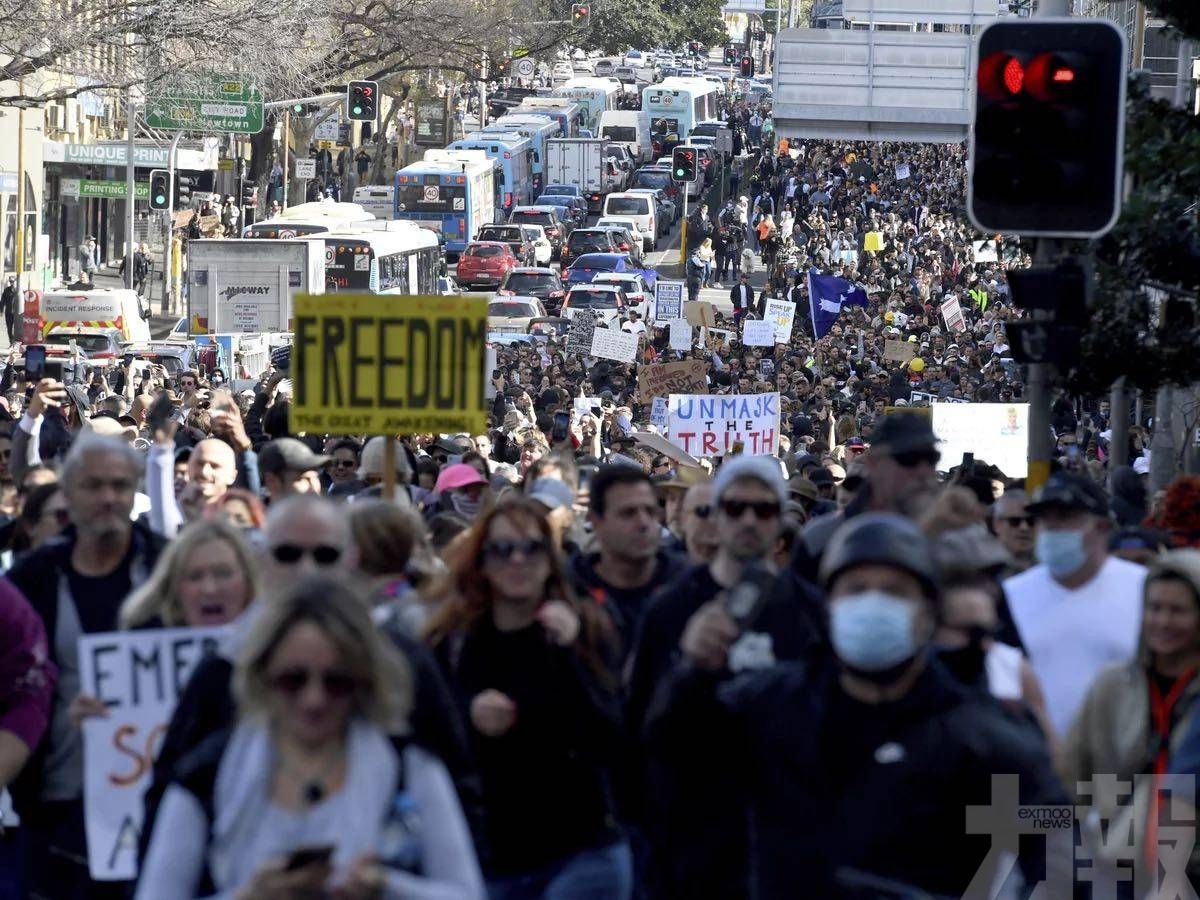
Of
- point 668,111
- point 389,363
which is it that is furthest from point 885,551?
point 668,111

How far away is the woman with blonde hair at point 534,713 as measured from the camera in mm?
5707

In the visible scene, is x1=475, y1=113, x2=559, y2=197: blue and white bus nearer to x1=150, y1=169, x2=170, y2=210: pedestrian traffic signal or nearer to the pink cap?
x1=150, y1=169, x2=170, y2=210: pedestrian traffic signal

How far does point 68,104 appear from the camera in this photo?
64.1 metres

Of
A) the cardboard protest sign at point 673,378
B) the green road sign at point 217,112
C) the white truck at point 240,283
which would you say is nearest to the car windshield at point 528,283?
the white truck at point 240,283

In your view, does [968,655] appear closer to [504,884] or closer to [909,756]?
[909,756]

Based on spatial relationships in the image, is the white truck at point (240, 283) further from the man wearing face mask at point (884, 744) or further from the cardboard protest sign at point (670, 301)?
the man wearing face mask at point (884, 744)

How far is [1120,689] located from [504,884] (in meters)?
1.56

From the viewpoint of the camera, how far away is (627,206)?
224 ft

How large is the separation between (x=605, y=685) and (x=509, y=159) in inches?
2596

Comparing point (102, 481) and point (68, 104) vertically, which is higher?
point (68, 104)

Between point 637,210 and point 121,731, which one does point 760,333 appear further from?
point 637,210

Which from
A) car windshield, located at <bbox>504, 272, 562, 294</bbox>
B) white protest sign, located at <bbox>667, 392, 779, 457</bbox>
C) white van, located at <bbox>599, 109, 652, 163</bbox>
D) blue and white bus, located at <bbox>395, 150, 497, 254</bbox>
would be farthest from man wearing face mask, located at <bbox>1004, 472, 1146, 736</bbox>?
white van, located at <bbox>599, 109, 652, 163</bbox>

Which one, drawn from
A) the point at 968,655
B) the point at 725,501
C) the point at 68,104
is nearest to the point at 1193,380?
the point at 725,501

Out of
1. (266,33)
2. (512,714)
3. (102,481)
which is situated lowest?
(512,714)
